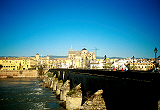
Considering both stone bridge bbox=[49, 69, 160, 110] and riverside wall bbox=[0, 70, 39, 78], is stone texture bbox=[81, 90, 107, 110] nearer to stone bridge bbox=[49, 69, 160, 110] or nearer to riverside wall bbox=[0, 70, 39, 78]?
stone bridge bbox=[49, 69, 160, 110]

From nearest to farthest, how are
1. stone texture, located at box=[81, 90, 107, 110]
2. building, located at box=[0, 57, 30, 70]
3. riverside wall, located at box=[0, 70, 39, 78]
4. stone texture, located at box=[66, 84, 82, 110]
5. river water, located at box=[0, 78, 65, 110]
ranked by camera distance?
stone texture, located at box=[81, 90, 107, 110], stone texture, located at box=[66, 84, 82, 110], river water, located at box=[0, 78, 65, 110], riverside wall, located at box=[0, 70, 39, 78], building, located at box=[0, 57, 30, 70]

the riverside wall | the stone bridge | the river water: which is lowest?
the river water

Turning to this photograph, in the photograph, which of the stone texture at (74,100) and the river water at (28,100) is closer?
the stone texture at (74,100)

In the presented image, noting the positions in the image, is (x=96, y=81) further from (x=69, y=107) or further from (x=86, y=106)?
(x=69, y=107)

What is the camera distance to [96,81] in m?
19.0

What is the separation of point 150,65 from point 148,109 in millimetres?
103516

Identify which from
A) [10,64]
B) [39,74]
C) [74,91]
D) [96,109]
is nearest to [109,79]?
[96,109]

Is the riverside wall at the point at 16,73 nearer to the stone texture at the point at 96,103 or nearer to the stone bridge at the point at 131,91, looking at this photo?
the stone texture at the point at 96,103

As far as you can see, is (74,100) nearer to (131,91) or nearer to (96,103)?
(96,103)

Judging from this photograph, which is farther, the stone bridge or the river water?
the river water

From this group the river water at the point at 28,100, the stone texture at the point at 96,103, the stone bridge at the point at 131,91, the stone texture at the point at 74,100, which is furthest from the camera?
the river water at the point at 28,100

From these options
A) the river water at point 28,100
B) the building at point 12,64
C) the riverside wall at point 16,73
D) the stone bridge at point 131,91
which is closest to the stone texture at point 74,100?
the river water at point 28,100

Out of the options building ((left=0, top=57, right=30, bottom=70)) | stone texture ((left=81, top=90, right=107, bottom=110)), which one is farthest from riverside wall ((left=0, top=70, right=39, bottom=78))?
stone texture ((left=81, top=90, right=107, bottom=110))

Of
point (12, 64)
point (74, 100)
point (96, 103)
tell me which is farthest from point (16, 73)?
point (96, 103)
